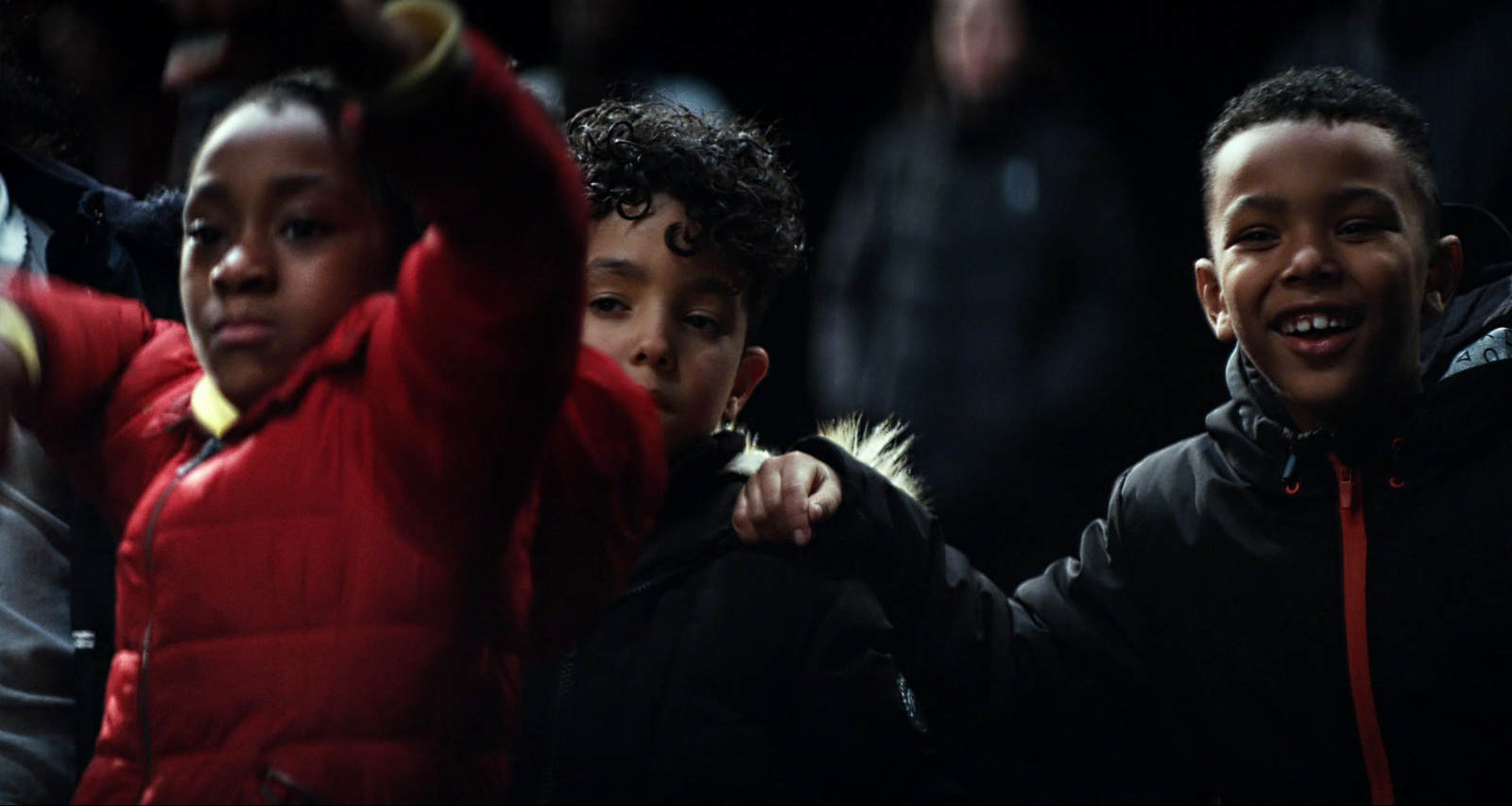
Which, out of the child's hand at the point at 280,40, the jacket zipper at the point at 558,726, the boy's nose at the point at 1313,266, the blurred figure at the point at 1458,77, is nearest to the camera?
the child's hand at the point at 280,40

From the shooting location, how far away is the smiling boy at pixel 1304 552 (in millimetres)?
1023

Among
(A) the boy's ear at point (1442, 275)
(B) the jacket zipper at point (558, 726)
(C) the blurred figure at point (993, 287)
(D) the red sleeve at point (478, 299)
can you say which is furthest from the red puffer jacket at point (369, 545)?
(C) the blurred figure at point (993, 287)

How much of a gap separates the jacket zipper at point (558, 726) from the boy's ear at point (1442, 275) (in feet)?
2.59

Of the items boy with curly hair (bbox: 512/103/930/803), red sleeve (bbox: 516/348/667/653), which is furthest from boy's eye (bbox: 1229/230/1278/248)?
red sleeve (bbox: 516/348/667/653)

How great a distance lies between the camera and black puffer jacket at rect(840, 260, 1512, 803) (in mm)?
1016

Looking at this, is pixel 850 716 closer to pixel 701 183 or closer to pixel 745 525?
pixel 745 525

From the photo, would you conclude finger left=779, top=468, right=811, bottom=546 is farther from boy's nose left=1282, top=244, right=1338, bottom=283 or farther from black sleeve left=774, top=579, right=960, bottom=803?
boy's nose left=1282, top=244, right=1338, bottom=283

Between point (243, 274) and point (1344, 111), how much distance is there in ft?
2.93

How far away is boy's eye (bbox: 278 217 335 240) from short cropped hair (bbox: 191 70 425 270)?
31mm

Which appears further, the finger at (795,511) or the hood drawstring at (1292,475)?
the hood drawstring at (1292,475)

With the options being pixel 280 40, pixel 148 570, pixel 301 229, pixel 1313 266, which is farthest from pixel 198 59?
pixel 1313 266

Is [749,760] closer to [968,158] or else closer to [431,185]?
[431,185]

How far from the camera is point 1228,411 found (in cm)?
120

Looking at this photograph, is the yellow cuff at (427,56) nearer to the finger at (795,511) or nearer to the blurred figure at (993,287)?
the finger at (795,511)
